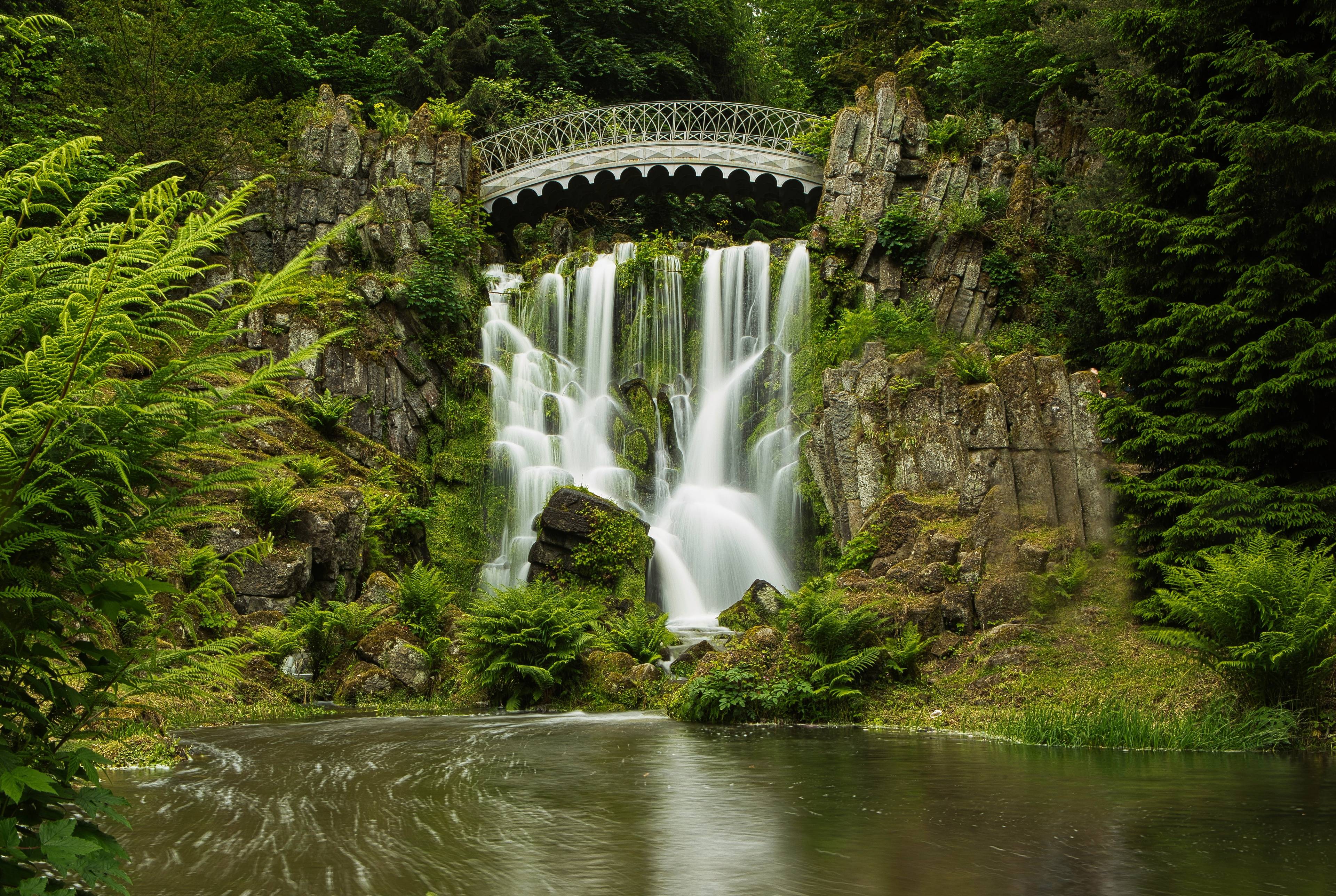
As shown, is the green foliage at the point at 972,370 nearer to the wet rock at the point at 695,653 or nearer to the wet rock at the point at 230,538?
the wet rock at the point at 695,653

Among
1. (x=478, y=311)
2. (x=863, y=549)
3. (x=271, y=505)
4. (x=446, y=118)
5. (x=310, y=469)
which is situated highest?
(x=446, y=118)

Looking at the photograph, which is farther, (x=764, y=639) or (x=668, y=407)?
(x=668, y=407)

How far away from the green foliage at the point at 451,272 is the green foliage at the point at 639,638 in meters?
12.0

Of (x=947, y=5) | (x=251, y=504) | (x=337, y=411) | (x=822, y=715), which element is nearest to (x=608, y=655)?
(x=822, y=715)

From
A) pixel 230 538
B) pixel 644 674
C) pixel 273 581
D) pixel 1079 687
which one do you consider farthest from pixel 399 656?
pixel 1079 687

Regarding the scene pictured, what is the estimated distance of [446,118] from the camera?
2773 cm

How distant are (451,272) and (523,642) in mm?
13980

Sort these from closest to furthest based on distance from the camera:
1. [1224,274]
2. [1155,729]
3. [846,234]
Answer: [1155,729] < [1224,274] < [846,234]

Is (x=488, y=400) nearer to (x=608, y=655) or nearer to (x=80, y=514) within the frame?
(x=608, y=655)

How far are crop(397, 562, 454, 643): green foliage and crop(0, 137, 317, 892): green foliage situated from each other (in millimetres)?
12140

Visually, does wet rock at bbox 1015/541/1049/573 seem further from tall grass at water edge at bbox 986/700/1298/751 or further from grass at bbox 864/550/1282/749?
tall grass at water edge at bbox 986/700/1298/751

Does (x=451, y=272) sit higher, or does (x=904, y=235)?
(x=904, y=235)

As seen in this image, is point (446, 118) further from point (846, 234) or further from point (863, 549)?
point (863, 549)

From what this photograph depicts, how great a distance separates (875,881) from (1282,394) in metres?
9.08
